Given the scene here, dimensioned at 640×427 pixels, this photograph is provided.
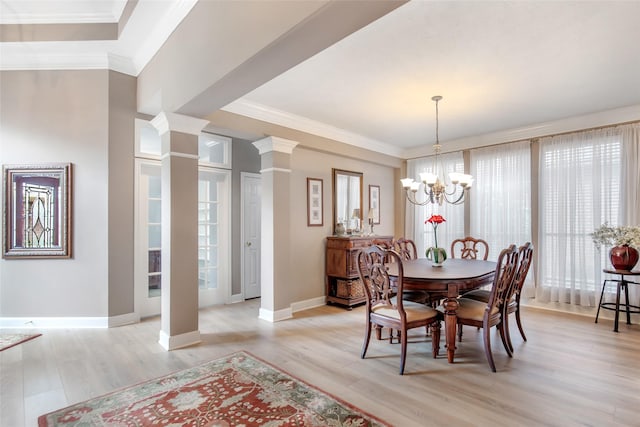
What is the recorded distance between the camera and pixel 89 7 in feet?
10.4

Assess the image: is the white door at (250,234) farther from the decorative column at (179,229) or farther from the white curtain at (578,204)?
the white curtain at (578,204)

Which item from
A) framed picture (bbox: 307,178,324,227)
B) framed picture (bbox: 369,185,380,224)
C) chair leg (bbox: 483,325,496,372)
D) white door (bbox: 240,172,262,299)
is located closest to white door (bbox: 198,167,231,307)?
white door (bbox: 240,172,262,299)

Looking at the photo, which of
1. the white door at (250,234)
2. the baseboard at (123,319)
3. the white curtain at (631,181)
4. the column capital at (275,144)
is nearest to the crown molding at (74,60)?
the column capital at (275,144)

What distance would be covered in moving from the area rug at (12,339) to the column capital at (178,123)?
242 centimetres

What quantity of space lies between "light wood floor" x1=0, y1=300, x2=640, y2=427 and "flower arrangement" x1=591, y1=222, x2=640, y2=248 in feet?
3.22

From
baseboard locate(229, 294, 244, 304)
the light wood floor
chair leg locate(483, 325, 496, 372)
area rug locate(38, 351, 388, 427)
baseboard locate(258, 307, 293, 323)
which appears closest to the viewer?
area rug locate(38, 351, 388, 427)

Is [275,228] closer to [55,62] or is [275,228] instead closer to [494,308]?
[494,308]

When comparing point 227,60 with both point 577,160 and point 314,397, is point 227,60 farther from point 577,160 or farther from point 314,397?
point 577,160

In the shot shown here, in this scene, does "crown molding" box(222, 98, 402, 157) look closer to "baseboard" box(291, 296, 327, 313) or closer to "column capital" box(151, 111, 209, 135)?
"column capital" box(151, 111, 209, 135)

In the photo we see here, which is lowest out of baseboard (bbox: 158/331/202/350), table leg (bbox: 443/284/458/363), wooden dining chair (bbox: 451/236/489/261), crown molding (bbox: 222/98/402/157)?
baseboard (bbox: 158/331/202/350)

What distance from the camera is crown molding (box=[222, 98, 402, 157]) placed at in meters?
3.82

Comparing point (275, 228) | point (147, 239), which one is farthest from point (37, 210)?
point (275, 228)

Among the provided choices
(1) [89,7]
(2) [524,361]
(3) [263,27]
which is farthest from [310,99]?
(2) [524,361]

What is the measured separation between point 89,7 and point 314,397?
408 centimetres
